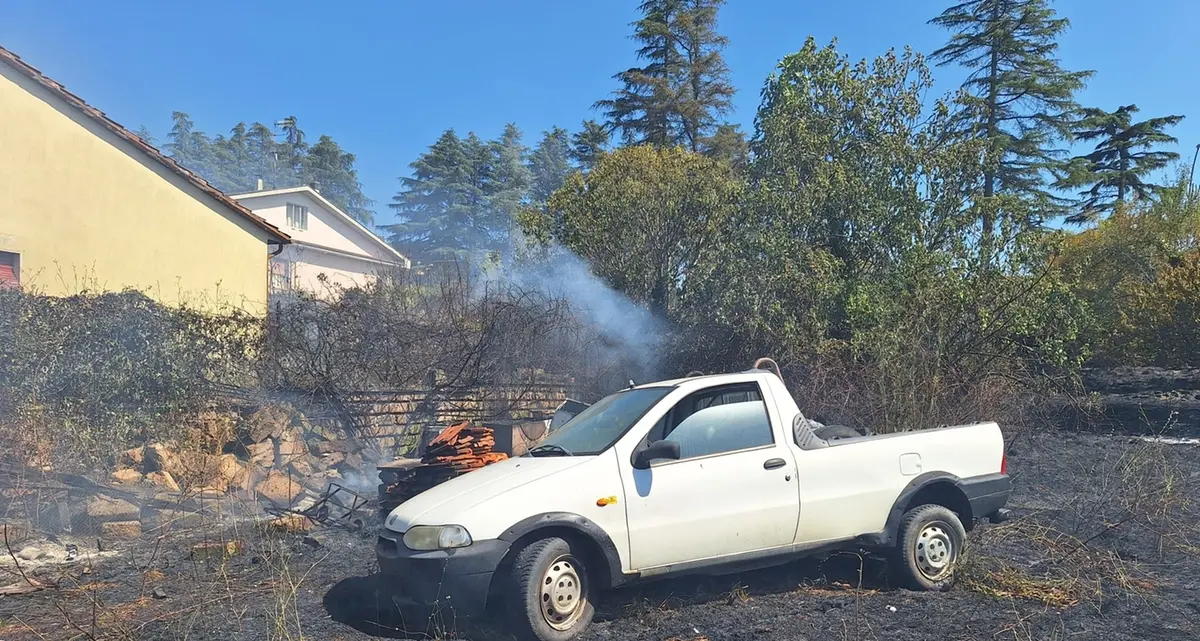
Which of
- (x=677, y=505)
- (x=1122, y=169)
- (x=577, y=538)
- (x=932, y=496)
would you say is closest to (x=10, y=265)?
(x=577, y=538)

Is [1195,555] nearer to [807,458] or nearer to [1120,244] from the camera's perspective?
[807,458]

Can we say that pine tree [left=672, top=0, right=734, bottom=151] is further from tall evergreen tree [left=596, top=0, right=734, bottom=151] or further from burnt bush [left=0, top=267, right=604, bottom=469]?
burnt bush [left=0, top=267, right=604, bottom=469]

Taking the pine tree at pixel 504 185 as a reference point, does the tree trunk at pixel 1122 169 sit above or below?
below

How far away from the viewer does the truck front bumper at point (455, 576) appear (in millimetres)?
4633

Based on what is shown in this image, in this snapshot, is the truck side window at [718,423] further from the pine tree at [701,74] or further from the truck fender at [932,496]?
the pine tree at [701,74]

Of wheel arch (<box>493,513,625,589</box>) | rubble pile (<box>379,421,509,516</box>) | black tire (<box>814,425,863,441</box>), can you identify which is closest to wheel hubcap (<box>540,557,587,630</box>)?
wheel arch (<box>493,513,625,589</box>)

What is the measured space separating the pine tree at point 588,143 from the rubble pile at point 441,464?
33269 millimetres

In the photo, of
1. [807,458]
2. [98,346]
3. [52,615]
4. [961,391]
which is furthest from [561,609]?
[961,391]

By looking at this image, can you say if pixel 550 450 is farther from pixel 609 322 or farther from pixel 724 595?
pixel 609 322

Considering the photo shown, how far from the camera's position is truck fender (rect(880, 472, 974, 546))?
572 cm

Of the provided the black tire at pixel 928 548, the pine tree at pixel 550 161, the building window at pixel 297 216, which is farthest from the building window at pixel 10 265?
the pine tree at pixel 550 161

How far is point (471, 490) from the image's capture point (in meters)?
5.04

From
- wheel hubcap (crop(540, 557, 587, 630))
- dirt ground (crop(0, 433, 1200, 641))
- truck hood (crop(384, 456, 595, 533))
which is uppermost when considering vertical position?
truck hood (crop(384, 456, 595, 533))

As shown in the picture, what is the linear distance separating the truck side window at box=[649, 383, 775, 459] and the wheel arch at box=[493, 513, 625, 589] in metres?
0.79
